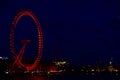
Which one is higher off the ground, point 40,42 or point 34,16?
point 34,16

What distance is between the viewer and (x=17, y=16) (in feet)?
294

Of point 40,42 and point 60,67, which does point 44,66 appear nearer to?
point 60,67

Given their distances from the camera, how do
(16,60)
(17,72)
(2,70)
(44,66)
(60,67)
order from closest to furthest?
(16,60), (17,72), (2,70), (44,66), (60,67)

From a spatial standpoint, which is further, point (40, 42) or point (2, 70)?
point (2, 70)

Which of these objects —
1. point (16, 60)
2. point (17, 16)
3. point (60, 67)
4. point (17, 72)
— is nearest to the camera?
point (17, 16)

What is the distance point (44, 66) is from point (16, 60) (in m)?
80.0

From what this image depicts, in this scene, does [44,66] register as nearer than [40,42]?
No

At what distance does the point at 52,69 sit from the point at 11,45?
9847cm

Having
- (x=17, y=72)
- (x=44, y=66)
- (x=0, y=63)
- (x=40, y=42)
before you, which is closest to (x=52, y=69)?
(x=44, y=66)

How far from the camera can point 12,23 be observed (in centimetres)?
8981

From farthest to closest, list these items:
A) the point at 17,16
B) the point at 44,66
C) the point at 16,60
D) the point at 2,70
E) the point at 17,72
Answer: the point at 44,66 < the point at 2,70 < the point at 17,72 < the point at 16,60 < the point at 17,16

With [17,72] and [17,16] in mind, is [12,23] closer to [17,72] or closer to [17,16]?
[17,16]

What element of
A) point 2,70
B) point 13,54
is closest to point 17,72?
point 2,70

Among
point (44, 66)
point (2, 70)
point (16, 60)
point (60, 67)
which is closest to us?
point (16, 60)
